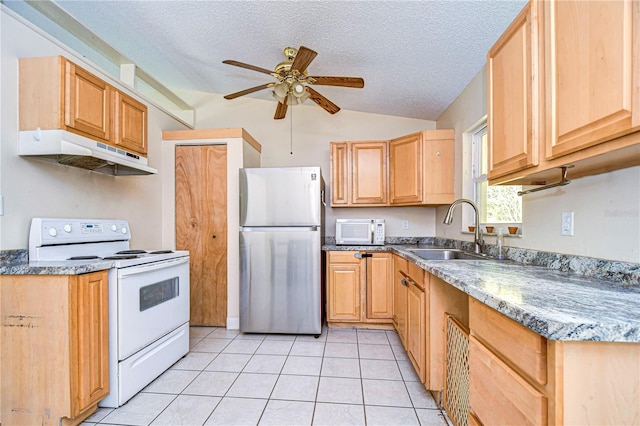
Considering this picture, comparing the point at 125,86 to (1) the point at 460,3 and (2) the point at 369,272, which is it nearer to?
(1) the point at 460,3

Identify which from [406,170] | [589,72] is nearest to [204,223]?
[406,170]

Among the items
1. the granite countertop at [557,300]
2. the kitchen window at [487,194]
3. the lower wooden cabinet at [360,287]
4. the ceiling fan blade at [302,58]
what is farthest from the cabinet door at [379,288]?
the ceiling fan blade at [302,58]

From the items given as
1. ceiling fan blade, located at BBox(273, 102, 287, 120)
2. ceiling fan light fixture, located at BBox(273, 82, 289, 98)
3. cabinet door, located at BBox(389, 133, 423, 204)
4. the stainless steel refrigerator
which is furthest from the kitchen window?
ceiling fan blade, located at BBox(273, 102, 287, 120)

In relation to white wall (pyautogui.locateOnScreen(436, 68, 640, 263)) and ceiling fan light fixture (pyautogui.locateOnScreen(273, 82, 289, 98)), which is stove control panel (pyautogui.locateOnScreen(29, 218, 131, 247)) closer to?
ceiling fan light fixture (pyautogui.locateOnScreen(273, 82, 289, 98))

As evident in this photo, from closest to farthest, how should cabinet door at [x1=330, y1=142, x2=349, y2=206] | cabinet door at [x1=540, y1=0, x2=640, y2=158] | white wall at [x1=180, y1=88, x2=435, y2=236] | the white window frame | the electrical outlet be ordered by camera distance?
cabinet door at [x1=540, y1=0, x2=640, y2=158] → the electrical outlet → the white window frame → cabinet door at [x1=330, y1=142, x2=349, y2=206] → white wall at [x1=180, y1=88, x2=435, y2=236]

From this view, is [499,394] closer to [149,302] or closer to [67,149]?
[149,302]

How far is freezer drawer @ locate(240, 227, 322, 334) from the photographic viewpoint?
2793mm

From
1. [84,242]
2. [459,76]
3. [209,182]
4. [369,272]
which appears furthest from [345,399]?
[459,76]

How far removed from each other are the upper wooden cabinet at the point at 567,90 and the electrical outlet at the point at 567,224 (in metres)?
0.19

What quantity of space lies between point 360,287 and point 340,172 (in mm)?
1316

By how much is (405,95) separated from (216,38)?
1897 mm

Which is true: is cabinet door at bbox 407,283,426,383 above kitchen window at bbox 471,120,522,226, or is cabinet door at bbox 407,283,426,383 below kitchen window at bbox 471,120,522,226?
below

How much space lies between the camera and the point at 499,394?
2.96 ft

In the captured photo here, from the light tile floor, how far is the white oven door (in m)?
0.35
